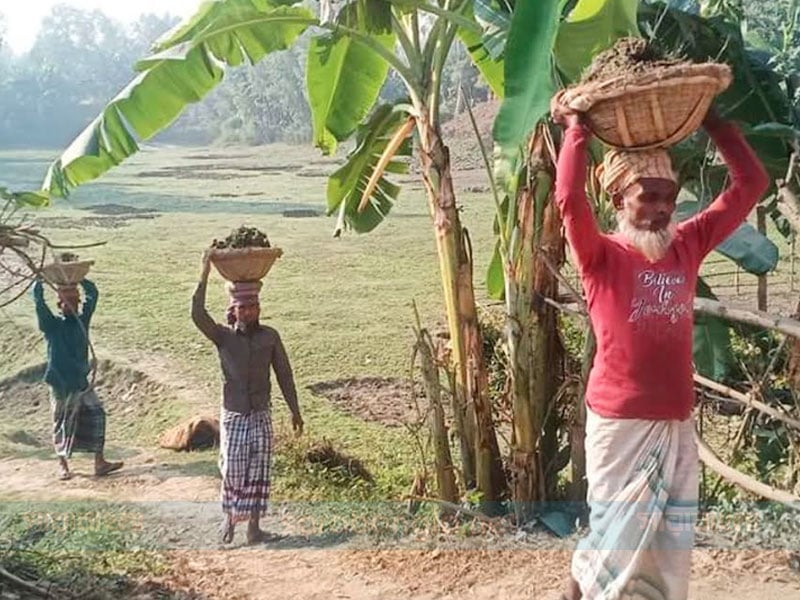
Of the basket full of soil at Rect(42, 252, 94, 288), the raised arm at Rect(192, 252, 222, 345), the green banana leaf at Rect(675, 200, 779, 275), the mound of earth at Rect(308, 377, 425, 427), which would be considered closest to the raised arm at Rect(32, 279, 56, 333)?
the basket full of soil at Rect(42, 252, 94, 288)

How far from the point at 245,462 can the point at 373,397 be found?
1.95m

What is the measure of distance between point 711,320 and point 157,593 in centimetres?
234

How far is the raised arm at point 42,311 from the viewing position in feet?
14.7

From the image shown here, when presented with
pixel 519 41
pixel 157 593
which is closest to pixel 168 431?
pixel 157 593

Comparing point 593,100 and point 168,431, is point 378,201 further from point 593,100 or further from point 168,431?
point 593,100

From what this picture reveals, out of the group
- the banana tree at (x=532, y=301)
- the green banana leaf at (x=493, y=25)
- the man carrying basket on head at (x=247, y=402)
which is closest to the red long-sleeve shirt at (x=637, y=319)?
the banana tree at (x=532, y=301)

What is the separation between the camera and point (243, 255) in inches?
142

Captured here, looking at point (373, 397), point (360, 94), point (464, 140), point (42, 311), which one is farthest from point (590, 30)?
point (373, 397)

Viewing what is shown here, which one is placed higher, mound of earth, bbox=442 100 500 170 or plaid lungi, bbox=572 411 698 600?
mound of earth, bbox=442 100 500 170

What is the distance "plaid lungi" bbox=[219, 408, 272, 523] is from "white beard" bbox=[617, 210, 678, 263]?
82.2 inches

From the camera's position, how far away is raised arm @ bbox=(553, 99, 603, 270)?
2.10 meters

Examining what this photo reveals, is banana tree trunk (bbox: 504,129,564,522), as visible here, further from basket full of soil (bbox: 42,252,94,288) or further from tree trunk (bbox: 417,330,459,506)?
basket full of soil (bbox: 42,252,94,288)

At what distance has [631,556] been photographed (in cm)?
220

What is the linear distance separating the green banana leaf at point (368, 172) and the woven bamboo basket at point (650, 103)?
2.04 metres
